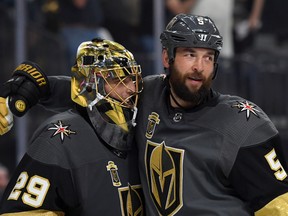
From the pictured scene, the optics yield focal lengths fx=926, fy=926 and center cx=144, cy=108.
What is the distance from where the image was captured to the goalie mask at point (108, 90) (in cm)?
397

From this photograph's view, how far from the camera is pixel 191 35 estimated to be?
148 inches

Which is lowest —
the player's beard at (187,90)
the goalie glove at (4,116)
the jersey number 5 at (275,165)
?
the jersey number 5 at (275,165)

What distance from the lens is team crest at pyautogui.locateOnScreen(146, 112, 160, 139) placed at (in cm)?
393

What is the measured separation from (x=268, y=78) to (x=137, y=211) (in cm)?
364

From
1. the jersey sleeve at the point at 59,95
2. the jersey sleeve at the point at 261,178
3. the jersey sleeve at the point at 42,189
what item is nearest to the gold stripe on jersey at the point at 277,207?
the jersey sleeve at the point at 261,178

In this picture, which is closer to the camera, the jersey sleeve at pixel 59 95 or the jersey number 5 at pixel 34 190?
the jersey number 5 at pixel 34 190

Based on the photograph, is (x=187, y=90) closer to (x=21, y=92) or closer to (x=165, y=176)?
(x=165, y=176)

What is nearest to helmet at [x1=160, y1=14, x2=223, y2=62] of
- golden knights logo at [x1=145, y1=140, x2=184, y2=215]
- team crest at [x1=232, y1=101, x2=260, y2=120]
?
team crest at [x1=232, y1=101, x2=260, y2=120]

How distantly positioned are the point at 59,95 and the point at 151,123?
0.53 meters

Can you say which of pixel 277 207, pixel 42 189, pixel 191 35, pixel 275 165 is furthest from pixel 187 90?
pixel 42 189

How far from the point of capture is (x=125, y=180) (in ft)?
13.0

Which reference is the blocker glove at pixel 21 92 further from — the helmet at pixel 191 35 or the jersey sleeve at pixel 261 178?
the jersey sleeve at pixel 261 178

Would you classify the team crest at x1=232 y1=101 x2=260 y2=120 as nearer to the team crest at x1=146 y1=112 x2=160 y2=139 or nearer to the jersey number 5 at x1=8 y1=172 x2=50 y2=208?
the team crest at x1=146 y1=112 x2=160 y2=139

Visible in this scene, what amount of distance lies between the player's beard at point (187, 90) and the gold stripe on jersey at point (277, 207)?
Result: 52cm
